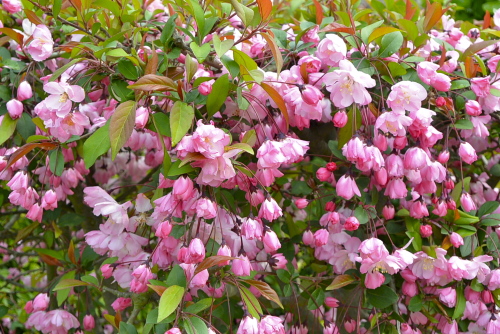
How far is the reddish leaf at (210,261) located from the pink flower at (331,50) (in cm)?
58

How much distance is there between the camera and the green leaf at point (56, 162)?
4.22 ft

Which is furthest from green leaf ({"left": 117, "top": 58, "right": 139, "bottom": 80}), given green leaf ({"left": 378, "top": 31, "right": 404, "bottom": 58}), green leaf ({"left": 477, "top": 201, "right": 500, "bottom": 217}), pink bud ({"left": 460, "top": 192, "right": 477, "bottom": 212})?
green leaf ({"left": 477, "top": 201, "right": 500, "bottom": 217})

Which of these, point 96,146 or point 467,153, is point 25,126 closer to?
point 96,146

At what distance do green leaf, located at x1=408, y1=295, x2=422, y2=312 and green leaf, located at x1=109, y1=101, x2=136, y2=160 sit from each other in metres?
0.98

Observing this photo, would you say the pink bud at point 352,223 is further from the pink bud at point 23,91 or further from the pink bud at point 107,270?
the pink bud at point 23,91

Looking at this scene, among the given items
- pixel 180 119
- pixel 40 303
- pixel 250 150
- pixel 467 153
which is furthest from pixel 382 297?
pixel 40 303

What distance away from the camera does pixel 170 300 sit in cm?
107

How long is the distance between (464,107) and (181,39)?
2.69 feet

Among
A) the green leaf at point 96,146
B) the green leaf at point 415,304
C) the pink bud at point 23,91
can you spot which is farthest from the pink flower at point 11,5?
the green leaf at point 415,304

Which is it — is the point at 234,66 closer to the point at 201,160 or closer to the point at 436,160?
the point at 201,160

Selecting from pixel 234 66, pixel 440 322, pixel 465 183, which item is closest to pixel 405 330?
pixel 440 322

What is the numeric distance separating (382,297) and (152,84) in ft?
2.86

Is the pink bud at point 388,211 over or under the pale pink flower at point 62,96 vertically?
under

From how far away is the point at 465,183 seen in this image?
1.58 meters
